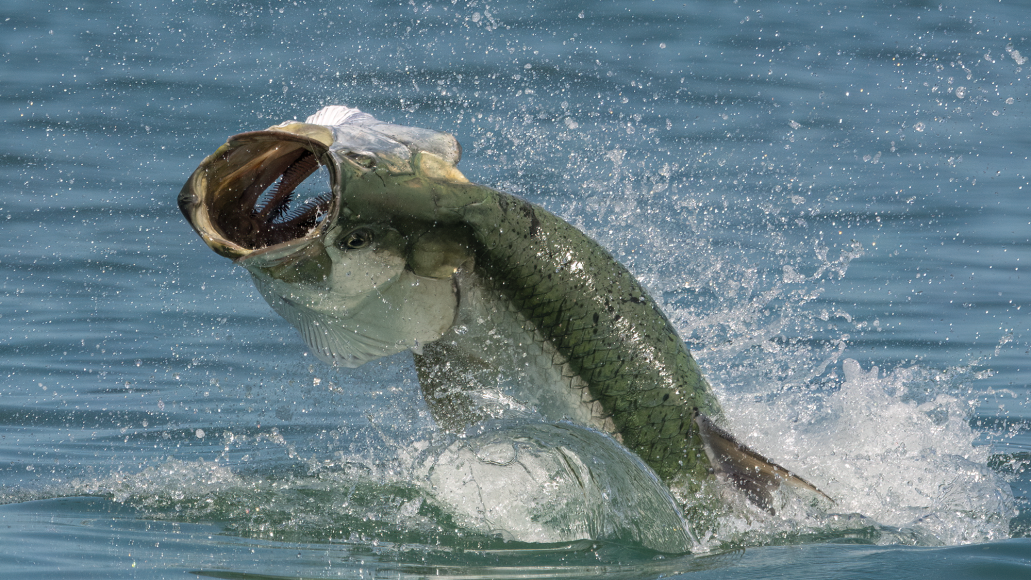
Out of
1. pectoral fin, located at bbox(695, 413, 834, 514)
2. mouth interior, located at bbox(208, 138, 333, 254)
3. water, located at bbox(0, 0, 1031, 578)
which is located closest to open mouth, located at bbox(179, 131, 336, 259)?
mouth interior, located at bbox(208, 138, 333, 254)

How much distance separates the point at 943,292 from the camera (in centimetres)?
931

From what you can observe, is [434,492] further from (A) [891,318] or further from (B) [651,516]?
(A) [891,318]

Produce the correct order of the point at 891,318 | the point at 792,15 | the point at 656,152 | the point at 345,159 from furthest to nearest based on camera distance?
the point at 792,15 < the point at 656,152 < the point at 891,318 < the point at 345,159

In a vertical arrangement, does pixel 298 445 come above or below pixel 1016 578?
below

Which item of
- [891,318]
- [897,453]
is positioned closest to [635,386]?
[897,453]

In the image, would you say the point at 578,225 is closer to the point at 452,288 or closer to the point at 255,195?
the point at 452,288

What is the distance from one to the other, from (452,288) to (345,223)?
50 centimetres

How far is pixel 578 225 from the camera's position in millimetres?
6465

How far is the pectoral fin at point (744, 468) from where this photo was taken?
3.55 meters

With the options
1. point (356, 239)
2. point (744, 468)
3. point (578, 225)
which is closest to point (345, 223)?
point (356, 239)

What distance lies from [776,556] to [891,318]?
5.66 metres

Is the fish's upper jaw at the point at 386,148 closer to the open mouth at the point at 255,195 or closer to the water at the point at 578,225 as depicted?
the open mouth at the point at 255,195

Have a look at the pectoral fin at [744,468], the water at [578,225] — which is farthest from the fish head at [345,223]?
the pectoral fin at [744,468]

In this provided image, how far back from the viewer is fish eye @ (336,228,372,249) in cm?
314
